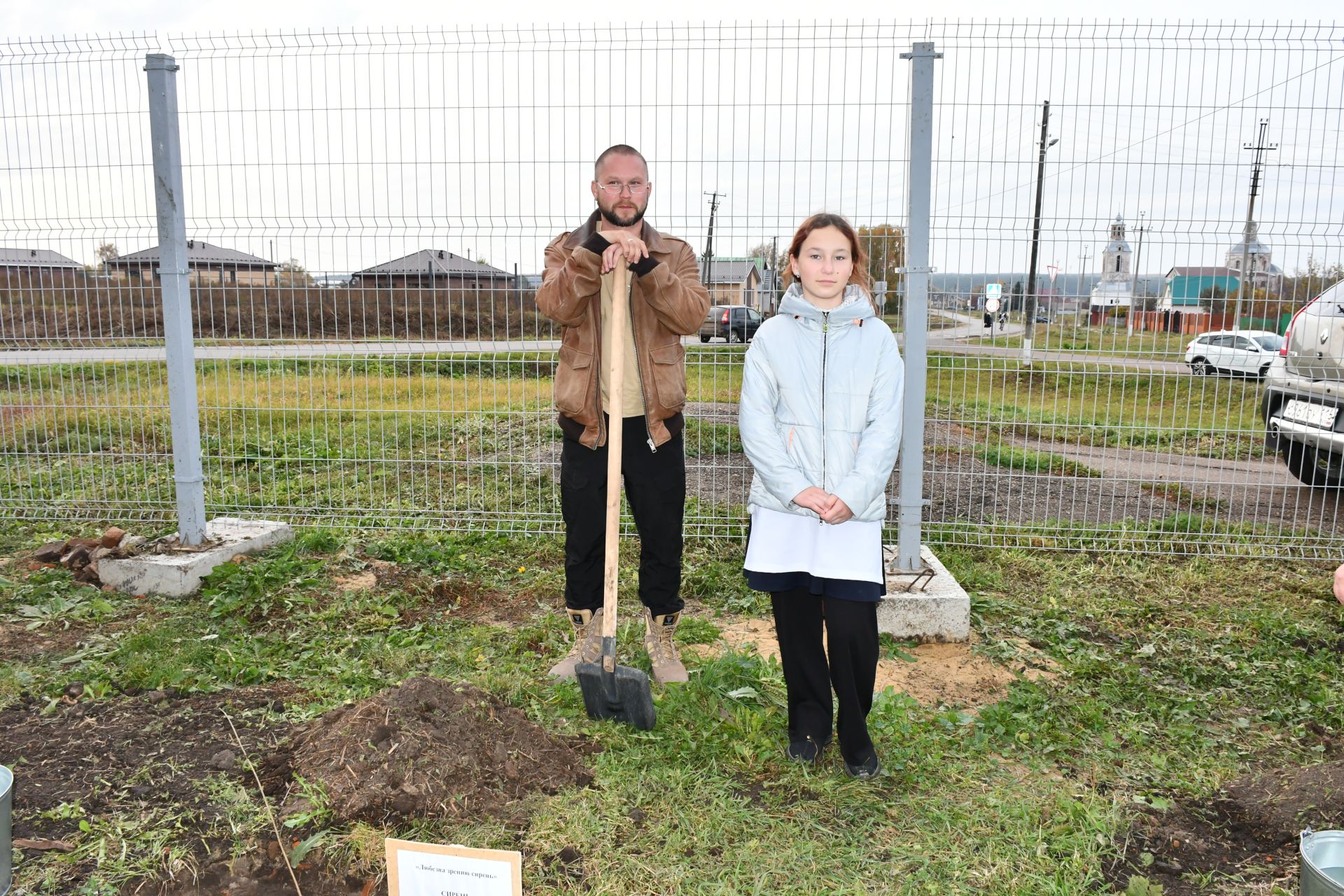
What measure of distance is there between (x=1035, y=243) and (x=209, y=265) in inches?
171

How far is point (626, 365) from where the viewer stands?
11.7 ft

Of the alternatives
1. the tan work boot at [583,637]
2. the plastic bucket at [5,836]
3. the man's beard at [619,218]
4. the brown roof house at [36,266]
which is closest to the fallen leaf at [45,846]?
the plastic bucket at [5,836]

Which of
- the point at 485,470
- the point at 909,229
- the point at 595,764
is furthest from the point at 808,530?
the point at 485,470

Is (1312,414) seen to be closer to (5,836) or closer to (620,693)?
(620,693)

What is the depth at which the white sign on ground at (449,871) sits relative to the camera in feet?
6.75

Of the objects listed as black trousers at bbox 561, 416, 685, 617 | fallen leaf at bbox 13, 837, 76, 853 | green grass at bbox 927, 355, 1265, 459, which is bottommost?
fallen leaf at bbox 13, 837, 76, 853

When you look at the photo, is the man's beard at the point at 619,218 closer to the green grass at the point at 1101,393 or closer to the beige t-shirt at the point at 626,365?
the beige t-shirt at the point at 626,365

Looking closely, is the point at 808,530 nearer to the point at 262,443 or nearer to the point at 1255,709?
the point at 1255,709

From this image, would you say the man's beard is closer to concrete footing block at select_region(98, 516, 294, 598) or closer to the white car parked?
concrete footing block at select_region(98, 516, 294, 598)

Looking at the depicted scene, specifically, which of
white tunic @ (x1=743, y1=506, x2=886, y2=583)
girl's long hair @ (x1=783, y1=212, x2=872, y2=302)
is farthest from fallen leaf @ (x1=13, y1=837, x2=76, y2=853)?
girl's long hair @ (x1=783, y1=212, x2=872, y2=302)

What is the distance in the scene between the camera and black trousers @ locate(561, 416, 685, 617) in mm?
3629

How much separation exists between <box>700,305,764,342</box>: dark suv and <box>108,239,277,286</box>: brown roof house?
238 centimetres

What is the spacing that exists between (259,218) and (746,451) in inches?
131

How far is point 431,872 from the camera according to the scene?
6.95ft
